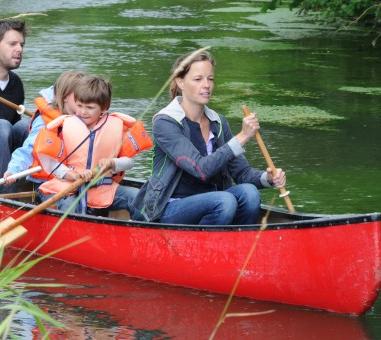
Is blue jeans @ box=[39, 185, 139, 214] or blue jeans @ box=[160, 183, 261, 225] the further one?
blue jeans @ box=[39, 185, 139, 214]

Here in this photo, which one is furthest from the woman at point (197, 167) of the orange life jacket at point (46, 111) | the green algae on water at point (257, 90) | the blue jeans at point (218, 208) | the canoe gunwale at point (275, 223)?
the green algae on water at point (257, 90)

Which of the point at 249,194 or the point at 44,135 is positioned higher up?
the point at 44,135

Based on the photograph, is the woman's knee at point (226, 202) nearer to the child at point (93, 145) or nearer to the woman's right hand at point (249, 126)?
the woman's right hand at point (249, 126)

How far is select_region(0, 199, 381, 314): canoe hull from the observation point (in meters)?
5.37

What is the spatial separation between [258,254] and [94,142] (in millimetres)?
1306

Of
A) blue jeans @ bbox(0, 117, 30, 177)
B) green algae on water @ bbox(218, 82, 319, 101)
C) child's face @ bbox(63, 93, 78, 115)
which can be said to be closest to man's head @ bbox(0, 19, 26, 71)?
blue jeans @ bbox(0, 117, 30, 177)

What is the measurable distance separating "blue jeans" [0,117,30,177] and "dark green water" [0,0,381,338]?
4.67 feet

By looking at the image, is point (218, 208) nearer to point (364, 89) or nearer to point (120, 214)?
point (120, 214)

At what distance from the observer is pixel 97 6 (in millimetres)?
20281

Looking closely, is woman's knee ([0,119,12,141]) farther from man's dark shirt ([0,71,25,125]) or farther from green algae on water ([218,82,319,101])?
green algae on water ([218,82,319,101])

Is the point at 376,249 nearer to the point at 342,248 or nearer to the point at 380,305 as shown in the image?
the point at 342,248

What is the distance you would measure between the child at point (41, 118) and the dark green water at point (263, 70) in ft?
5.92

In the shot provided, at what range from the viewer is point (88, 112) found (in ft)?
21.2

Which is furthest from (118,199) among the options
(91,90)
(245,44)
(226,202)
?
(245,44)
